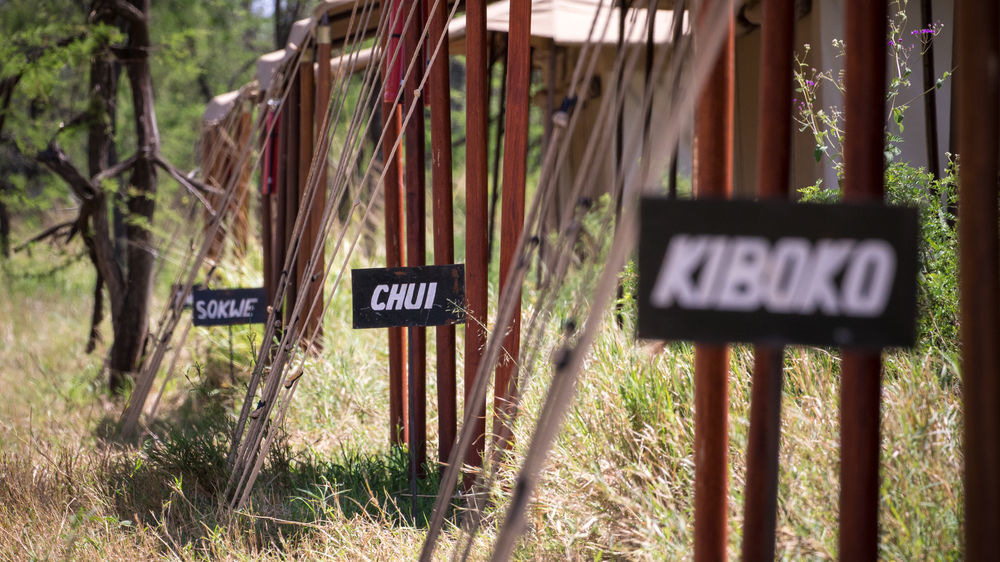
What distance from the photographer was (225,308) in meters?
4.94

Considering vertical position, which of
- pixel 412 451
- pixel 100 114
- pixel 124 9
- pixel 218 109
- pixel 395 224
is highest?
pixel 124 9

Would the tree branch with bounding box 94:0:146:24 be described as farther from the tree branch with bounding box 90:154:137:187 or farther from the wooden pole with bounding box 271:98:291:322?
the wooden pole with bounding box 271:98:291:322

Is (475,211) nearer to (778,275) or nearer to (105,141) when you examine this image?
(778,275)

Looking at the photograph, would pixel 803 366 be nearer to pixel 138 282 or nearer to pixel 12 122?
pixel 138 282

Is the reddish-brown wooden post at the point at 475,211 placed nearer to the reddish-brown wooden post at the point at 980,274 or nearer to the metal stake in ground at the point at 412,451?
the metal stake in ground at the point at 412,451

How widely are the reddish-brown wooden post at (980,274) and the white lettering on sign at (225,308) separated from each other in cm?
384

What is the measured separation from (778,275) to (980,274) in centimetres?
41

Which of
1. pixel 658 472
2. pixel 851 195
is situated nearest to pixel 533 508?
pixel 658 472

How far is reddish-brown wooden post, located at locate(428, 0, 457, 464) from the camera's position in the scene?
3.69m

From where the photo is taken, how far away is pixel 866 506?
187 cm

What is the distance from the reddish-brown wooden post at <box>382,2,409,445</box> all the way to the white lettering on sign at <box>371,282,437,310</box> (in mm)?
564

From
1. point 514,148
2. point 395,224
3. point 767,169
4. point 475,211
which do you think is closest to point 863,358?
point 767,169

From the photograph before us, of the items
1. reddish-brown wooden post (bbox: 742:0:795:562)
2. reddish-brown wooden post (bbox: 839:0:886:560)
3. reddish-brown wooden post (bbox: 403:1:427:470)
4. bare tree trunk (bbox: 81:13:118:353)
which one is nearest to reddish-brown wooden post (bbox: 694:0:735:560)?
reddish-brown wooden post (bbox: 742:0:795:562)

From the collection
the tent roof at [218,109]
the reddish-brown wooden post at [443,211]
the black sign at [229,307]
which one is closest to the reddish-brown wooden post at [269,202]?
the black sign at [229,307]
